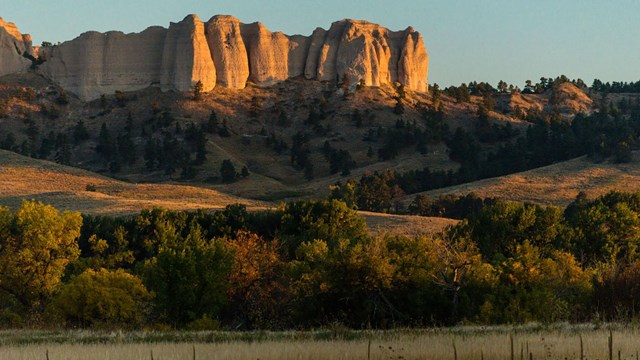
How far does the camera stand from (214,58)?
125 meters

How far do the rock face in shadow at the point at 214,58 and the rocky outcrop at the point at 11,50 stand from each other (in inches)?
120

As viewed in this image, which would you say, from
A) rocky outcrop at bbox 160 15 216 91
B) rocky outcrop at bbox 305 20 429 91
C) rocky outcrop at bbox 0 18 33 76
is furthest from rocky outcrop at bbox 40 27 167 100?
rocky outcrop at bbox 305 20 429 91

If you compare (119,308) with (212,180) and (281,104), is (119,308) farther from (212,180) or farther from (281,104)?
(281,104)

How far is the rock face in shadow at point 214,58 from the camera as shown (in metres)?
123

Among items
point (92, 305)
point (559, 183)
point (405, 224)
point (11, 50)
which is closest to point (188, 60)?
point (11, 50)

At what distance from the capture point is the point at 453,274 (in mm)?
31656

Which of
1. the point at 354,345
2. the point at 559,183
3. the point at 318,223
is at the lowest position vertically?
the point at 354,345

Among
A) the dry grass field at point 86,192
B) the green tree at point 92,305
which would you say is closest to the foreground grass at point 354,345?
the green tree at point 92,305

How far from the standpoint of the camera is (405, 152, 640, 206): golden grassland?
78.9 m

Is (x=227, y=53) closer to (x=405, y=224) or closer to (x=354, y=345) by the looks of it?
(x=405, y=224)

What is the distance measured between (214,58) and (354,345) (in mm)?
110005

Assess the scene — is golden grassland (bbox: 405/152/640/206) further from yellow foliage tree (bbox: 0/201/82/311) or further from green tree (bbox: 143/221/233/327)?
green tree (bbox: 143/221/233/327)

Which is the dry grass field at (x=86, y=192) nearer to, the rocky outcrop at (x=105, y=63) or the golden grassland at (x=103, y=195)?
the golden grassland at (x=103, y=195)

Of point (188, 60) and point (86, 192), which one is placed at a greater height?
point (188, 60)
